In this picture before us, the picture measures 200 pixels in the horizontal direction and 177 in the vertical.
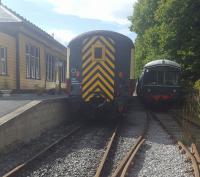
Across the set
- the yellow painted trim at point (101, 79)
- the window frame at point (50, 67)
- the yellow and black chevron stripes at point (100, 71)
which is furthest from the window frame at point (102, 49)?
the window frame at point (50, 67)

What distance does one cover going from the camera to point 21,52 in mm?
19094

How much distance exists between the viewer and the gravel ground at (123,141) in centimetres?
800

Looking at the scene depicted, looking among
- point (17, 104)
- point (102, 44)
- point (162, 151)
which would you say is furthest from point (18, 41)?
point (162, 151)

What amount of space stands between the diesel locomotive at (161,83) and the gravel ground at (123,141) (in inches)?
165

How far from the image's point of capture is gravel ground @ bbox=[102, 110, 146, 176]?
26.2 feet

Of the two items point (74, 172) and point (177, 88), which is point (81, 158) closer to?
point (74, 172)

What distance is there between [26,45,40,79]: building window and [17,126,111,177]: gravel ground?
31.2 ft

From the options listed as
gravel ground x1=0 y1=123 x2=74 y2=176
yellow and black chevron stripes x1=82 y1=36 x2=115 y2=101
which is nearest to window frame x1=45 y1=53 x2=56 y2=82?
yellow and black chevron stripes x1=82 y1=36 x2=115 y2=101

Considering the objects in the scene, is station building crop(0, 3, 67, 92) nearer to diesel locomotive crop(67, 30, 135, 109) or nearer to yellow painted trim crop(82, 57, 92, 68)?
diesel locomotive crop(67, 30, 135, 109)

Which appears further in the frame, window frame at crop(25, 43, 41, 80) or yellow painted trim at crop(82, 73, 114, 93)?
window frame at crop(25, 43, 41, 80)

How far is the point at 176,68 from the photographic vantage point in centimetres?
2084

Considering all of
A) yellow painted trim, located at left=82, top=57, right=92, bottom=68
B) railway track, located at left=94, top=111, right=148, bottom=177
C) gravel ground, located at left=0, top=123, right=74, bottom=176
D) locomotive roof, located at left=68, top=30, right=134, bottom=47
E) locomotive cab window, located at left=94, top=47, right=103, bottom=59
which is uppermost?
locomotive roof, located at left=68, top=30, right=134, bottom=47

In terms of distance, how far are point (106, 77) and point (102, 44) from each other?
1107mm

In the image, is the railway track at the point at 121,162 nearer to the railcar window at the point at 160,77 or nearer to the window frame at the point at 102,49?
the window frame at the point at 102,49
